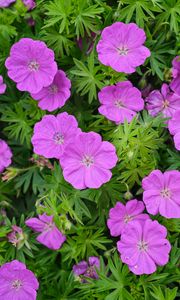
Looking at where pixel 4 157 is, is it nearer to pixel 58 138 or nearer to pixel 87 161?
pixel 58 138

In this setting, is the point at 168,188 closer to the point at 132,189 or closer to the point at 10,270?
the point at 132,189

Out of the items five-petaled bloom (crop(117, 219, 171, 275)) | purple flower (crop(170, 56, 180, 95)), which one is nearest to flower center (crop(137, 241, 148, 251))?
five-petaled bloom (crop(117, 219, 171, 275))

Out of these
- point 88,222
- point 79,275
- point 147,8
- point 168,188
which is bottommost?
→ point 79,275

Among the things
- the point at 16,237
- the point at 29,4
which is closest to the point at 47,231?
the point at 16,237

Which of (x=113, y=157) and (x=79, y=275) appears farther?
(x=79, y=275)

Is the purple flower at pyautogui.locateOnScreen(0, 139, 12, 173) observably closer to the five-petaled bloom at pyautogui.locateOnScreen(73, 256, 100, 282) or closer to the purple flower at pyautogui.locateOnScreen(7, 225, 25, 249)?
the purple flower at pyautogui.locateOnScreen(7, 225, 25, 249)

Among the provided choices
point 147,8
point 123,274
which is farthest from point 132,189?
point 147,8

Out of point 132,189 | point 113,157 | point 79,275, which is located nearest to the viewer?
point 113,157
